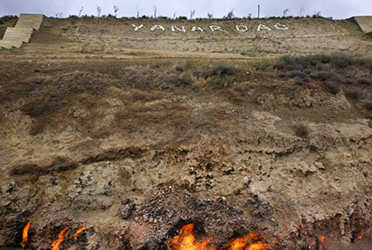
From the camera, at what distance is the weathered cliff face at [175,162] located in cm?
572

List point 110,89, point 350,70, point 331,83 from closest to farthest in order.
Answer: point 110,89 < point 331,83 < point 350,70

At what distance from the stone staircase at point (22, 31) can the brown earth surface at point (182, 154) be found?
822 cm

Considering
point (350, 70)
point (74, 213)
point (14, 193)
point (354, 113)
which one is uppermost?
point (350, 70)

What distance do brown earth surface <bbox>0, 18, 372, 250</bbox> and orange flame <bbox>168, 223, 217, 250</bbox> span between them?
171 mm

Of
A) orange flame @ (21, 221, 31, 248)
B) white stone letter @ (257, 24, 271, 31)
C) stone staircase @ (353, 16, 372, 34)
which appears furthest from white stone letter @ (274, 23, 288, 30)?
orange flame @ (21, 221, 31, 248)

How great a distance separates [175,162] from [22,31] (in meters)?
19.2

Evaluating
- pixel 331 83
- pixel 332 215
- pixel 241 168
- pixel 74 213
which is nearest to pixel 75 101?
pixel 74 213

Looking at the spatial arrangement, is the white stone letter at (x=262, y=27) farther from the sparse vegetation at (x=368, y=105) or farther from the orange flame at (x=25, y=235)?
the orange flame at (x=25, y=235)

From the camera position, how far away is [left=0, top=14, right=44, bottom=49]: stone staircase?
15280 mm

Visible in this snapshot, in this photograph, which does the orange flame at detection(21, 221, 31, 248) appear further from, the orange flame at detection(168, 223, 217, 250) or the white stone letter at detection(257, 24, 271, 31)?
the white stone letter at detection(257, 24, 271, 31)

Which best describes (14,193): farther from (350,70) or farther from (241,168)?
(350,70)

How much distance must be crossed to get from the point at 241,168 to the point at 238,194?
76cm

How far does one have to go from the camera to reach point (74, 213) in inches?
225

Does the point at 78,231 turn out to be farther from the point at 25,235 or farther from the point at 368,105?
the point at 368,105
